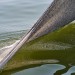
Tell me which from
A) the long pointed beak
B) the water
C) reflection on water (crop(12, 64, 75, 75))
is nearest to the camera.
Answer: the long pointed beak

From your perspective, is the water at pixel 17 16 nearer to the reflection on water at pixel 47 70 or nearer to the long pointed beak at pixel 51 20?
the reflection on water at pixel 47 70

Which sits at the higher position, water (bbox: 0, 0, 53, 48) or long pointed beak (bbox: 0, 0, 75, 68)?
water (bbox: 0, 0, 53, 48)

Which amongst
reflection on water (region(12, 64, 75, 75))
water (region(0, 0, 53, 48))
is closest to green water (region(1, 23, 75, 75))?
reflection on water (region(12, 64, 75, 75))

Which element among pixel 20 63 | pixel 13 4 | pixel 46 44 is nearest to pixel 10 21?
pixel 13 4

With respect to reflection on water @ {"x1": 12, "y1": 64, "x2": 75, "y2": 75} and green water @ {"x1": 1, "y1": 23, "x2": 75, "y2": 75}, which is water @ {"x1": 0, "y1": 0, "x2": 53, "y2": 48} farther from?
reflection on water @ {"x1": 12, "y1": 64, "x2": 75, "y2": 75}

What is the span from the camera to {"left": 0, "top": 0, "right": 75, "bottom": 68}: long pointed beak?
2885 mm

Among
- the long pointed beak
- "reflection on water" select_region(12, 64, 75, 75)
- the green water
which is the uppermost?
the long pointed beak

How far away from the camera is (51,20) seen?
3016 mm

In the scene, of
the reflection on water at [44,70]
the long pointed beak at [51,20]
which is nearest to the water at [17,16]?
the reflection on water at [44,70]

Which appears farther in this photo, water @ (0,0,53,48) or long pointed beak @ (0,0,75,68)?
water @ (0,0,53,48)

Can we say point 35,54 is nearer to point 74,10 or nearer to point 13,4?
point 74,10

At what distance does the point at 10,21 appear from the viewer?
15.9 ft

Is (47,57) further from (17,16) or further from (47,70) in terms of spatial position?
(17,16)

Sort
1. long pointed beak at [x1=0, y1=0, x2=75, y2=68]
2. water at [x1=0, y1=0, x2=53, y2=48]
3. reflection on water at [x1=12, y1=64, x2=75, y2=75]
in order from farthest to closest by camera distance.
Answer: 1. water at [x1=0, y1=0, x2=53, y2=48]
2. reflection on water at [x1=12, y1=64, x2=75, y2=75]
3. long pointed beak at [x1=0, y1=0, x2=75, y2=68]
